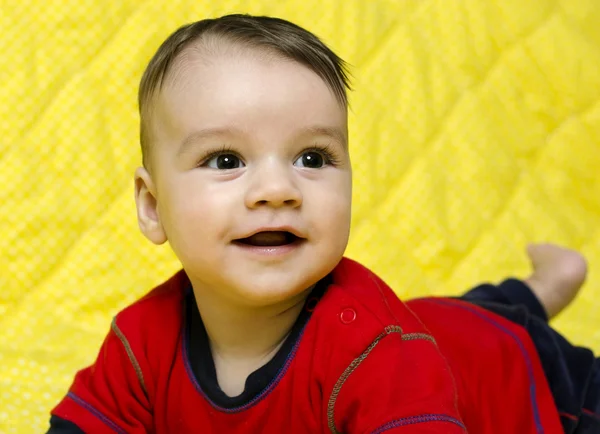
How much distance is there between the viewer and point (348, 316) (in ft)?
2.82

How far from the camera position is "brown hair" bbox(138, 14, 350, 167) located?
0.87 meters

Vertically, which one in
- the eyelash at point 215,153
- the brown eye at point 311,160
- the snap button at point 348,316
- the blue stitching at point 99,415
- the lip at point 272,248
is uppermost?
the brown eye at point 311,160

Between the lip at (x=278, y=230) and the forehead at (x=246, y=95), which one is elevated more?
the forehead at (x=246, y=95)

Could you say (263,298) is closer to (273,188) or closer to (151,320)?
(273,188)

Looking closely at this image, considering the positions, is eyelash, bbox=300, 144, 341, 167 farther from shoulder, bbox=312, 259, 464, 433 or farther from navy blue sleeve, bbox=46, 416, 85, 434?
navy blue sleeve, bbox=46, 416, 85, 434

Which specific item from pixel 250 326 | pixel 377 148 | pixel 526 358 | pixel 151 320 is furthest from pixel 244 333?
pixel 377 148

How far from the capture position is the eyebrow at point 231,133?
831mm

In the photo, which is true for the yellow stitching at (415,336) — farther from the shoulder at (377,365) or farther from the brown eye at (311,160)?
the brown eye at (311,160)

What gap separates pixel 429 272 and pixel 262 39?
76 centimetres

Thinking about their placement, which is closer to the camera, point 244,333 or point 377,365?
point 377,365

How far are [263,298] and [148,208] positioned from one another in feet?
0.73

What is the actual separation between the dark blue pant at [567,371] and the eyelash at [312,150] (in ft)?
1.37

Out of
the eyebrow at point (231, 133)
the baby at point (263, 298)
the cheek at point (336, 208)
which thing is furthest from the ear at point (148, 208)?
the cheek at point (336, 208)

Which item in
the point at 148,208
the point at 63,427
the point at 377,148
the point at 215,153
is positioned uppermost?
the point at 377,148
